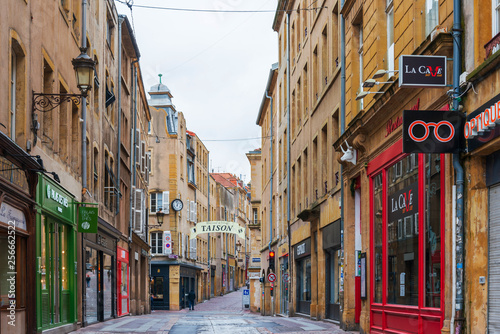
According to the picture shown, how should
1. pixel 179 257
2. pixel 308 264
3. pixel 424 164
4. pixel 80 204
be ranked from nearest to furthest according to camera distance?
1. pixel 424 164
2. pixel 80 204
3. pixel 308 264
4. pixel 179 257

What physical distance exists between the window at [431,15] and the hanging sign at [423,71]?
131 cm

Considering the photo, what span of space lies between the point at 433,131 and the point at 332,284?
12.9 meters

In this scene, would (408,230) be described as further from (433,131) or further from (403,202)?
(433,131)

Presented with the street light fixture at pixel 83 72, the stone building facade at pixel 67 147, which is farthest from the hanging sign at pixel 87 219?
the street light fixture at pixel 83 72

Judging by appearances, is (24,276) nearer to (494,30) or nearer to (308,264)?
(494,30)

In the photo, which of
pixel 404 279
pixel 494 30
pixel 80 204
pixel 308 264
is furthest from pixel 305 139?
pixel 494 30

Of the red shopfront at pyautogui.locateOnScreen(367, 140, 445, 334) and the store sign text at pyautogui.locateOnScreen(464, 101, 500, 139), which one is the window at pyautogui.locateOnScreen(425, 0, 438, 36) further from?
the store sign text at pyautogui.locateOnScreen(464, 101, 500, 139)

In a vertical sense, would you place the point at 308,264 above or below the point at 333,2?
below

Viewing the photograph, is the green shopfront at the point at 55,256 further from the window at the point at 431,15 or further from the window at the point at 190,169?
the window at the point at 190,169

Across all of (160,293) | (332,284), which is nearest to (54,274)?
(332,284)

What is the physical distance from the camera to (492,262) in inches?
378

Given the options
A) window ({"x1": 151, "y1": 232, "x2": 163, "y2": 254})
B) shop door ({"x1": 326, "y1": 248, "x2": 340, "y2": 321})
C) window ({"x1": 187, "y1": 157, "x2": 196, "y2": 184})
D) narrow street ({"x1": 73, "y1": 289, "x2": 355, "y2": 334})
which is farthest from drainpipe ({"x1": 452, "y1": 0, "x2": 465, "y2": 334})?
window ({"x1": 187, "y1": 157, "x2": 196, "y2": 184})

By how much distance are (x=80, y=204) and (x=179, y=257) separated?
38512 millimetres

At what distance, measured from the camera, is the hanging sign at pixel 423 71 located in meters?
10.8
